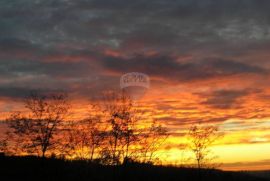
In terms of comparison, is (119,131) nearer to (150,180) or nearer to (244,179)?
(150,180)

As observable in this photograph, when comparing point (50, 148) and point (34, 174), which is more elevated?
point (50, 148)

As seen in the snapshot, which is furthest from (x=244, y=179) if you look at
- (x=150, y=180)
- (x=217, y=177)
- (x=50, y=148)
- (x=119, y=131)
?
(x=50, y=148)

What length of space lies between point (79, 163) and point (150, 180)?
36.4 feet

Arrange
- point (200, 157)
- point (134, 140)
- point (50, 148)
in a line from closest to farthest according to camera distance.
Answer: point (50, 148)
point (134, 140)
point (200, 157)

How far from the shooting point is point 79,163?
56.2 metres

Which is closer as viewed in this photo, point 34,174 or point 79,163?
point 34,174

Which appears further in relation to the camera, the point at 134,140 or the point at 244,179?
the point at 244,179

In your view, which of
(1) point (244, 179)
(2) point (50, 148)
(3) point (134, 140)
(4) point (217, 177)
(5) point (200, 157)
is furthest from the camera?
(1) point (244, 179)

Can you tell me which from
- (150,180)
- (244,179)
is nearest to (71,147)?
(150,180)

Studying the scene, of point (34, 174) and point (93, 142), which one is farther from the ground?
point (93, 142)

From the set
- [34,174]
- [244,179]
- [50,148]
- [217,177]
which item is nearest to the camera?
[34,174]

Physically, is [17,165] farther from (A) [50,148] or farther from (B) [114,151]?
(B) [114,151]

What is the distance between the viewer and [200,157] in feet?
232

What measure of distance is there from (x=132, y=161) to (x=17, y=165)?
1531 centimetres
